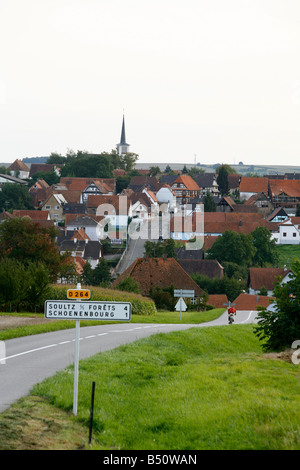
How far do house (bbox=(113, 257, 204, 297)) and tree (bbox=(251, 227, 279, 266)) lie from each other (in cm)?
5044

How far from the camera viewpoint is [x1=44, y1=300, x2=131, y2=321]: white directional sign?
10883 mm

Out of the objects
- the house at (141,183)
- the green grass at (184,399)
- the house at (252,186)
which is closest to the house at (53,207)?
the house at (141,183)

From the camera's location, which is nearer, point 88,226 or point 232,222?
point 88,226

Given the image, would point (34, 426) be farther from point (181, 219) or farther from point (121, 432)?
point (181, 219)

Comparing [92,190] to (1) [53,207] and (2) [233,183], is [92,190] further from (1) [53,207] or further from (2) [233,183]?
(2) [233,183]

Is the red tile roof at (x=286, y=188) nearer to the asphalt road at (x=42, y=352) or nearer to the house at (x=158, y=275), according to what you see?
Answer: the house at (x=158, y=275)

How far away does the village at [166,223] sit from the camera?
231 ft

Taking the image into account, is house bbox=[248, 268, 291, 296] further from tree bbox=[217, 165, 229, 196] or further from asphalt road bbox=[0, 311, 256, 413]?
tree bbox=[217, 165, 229, 196]

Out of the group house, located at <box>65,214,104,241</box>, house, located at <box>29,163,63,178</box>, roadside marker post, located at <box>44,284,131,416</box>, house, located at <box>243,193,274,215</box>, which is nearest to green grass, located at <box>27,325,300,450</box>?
roadside marker post, located at <box>44,284,131,416</box>

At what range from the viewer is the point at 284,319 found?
18656 millimetres

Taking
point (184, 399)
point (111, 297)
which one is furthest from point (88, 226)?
point (184, 399)

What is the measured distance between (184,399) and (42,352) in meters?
6.32

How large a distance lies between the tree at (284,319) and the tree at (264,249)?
290 ft
